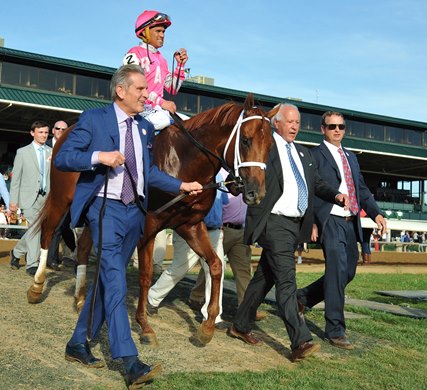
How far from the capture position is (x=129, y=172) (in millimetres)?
4309

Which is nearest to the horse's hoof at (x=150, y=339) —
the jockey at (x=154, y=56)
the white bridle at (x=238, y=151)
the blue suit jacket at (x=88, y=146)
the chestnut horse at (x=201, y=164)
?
the chestnut horse at (x=201, y=164)

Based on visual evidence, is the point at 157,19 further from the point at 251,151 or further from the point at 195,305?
the point at 195,305

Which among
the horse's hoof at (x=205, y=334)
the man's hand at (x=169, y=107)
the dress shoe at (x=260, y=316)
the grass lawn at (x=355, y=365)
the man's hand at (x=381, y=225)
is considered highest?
the man's hand at (x=169, y=107)

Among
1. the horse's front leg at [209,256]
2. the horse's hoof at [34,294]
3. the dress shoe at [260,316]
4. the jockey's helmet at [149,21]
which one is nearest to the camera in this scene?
the horse's front leg at [209,256]

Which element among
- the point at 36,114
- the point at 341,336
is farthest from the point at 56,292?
the point at 36,114

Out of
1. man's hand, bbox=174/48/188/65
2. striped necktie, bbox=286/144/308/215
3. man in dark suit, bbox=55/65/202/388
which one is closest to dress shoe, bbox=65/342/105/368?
man in dark suit, bbox=55/65/202/388

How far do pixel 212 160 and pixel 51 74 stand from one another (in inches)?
1112

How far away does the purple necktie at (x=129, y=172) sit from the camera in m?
4.28

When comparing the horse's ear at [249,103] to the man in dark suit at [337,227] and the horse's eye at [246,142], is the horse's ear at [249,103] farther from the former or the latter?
the man in dark suit at [337,227]

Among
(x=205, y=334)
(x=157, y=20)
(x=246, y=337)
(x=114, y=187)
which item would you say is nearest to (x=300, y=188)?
(x=246, y=337)

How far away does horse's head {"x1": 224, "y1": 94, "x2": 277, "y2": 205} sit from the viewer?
4.82 meters

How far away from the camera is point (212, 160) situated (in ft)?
18.4

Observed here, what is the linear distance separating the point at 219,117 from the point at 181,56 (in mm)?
1375

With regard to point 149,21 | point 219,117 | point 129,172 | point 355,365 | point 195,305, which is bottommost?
point 355,365
